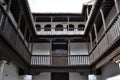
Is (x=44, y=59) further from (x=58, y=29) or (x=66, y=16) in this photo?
(x=66, y=16)

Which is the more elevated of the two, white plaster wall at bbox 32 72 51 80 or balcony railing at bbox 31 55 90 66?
balcony railing at bbox 31 55 90 66

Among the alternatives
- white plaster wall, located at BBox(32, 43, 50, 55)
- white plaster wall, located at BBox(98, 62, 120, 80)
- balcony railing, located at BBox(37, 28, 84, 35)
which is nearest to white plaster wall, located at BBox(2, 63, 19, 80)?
white plaster wall, located at BBox(32, 43, 50, 55)

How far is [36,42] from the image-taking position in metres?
12.5

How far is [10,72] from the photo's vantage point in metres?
8.03

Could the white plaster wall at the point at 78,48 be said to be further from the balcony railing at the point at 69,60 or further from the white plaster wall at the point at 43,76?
the white plaster wall at the point at 43,76

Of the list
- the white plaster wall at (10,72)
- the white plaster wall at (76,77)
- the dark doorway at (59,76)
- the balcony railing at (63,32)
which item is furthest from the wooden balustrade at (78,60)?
the white plaster wall at (10,72)

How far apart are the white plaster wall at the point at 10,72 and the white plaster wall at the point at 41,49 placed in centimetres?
310

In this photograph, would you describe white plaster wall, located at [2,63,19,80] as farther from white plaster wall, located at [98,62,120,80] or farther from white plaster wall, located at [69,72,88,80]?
white plaster wall, located at [98,62,120,80]

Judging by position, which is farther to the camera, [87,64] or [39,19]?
[39,19]

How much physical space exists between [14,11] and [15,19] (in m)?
1.15

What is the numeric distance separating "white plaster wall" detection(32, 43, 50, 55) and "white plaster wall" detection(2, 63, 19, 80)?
10.2 ft

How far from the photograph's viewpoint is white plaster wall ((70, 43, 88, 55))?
12078mm

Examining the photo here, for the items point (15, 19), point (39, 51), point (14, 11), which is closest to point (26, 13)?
point (14, 11)

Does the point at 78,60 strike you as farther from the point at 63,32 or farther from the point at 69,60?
the point at 63,32
